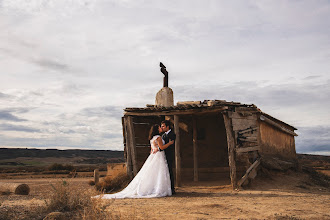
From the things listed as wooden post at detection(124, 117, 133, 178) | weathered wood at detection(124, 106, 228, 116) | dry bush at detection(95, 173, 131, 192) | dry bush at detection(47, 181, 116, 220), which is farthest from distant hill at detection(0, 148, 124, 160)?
dry bush at detection(47, 181, 116, 220)

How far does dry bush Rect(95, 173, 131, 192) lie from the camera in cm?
1127

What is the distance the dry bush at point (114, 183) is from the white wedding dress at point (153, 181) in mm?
2766

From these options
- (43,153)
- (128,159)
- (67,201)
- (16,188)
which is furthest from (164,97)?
Result: (43,153)

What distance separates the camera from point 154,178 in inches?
339

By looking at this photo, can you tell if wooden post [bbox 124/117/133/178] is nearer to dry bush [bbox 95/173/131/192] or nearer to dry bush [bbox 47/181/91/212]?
dry bush [bbox 95/173/131/192]

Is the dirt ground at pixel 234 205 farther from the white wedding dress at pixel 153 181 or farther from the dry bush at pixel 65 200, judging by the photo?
the white wedding dress at pixel 153 181

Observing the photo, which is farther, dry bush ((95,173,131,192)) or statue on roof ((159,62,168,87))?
statue on roof ((159,62,168,87))

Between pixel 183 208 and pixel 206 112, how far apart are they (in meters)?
4.80

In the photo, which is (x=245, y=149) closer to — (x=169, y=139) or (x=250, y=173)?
(x=250, y=173)

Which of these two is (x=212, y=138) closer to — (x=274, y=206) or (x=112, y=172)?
(x=112, y=172)

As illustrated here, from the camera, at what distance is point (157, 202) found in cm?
746

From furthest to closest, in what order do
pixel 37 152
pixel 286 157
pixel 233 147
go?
pixel 37 152, pixel 286 157, pixel 233 147

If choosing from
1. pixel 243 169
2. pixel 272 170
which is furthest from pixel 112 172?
pixel 272 170

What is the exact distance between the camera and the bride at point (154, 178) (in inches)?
332
